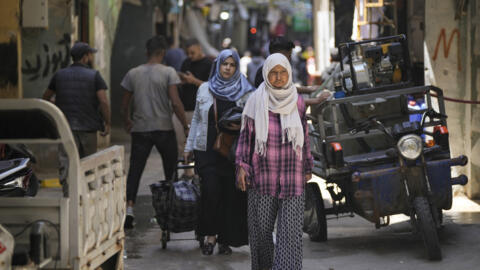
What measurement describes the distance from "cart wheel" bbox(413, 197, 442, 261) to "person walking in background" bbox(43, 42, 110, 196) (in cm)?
339

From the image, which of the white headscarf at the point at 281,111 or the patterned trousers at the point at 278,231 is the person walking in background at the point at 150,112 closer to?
the patterned trousers at the point at 278,231

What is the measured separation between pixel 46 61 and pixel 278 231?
789 cm

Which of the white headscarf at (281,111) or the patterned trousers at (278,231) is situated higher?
the white headscarf at (281,111)

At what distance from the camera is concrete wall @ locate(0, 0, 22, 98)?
36.2 ft

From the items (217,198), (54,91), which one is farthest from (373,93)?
(54,91)

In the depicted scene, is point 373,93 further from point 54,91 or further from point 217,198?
point 54,91

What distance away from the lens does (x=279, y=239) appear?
700 centimetres

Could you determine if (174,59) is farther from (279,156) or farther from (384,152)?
(279,156)

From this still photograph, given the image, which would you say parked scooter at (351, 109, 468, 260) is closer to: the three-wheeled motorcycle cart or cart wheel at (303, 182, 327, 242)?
the three-wheeled motorcycle cart

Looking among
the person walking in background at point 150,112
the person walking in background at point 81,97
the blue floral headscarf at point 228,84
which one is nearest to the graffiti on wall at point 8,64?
the person walking in background at point 81,97

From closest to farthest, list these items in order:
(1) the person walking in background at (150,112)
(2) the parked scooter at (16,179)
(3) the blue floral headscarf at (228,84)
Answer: (2) the parked scooter at (16,179) → (3) the blue floral headscarf at (228,84) → (1) the person walking in background at (150,112)

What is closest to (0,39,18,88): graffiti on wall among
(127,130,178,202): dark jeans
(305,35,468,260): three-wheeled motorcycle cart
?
(127,130,178,202): dark jeans

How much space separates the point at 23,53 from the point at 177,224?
6068 mm

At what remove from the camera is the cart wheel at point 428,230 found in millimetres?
7852
